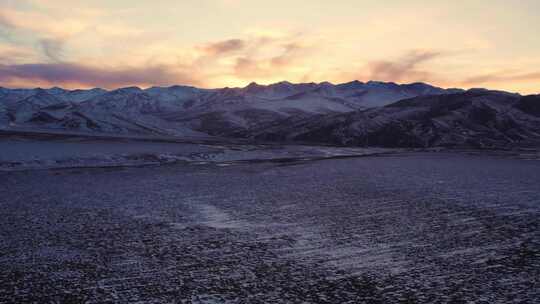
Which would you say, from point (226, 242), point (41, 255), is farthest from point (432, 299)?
point (41, 255)

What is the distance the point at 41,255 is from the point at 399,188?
2827 cm

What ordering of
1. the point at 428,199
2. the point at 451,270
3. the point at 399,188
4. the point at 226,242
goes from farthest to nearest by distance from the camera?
1. the point at 399,188
2. the point at 428,199
3. the point at 226,242
4. the point at 451,270

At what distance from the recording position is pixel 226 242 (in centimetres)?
2236

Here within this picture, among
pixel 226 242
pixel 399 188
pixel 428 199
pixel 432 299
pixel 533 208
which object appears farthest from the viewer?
pixel 399 188

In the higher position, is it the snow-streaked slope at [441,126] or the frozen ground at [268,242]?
the snow-streaked slope at [441,126]

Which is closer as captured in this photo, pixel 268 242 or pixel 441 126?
pixel 268 242

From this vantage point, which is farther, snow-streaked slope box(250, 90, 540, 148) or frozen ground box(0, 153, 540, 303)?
snow-streaked slope box(250, 90, 540, 148)

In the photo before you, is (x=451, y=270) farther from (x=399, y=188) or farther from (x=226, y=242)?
(x=399, y=188)

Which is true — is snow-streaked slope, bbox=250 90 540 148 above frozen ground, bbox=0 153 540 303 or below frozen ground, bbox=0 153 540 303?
above

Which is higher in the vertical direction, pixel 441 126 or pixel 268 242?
pixel 441 126

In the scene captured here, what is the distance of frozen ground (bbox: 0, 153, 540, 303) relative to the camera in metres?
16.2

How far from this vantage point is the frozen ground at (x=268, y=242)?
53.0 ft

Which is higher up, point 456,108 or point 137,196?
point 456,108

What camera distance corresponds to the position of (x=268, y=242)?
Result: 876 inches
